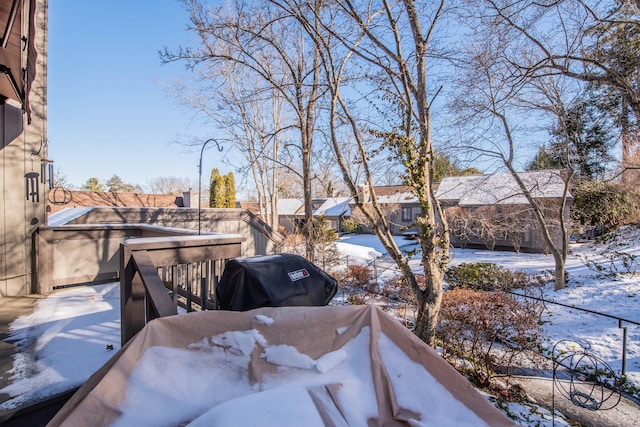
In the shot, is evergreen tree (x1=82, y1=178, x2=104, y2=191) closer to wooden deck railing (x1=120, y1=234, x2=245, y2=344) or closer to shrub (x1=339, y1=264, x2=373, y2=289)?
shrub (x1=339, y1=264, x2=373, y2=289)

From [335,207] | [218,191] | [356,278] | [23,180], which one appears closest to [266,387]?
[23,180]

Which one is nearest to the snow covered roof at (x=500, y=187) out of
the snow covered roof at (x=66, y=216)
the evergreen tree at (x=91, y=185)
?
the snow covered roof at (x=66, y=216)

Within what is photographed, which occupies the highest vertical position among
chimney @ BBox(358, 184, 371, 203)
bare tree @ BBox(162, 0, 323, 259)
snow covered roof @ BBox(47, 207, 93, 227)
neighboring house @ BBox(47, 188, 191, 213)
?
bare tree @ BBox(162, 0, 323, 259)

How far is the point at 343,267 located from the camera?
12820 millimetres

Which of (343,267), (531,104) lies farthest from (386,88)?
(343,267)

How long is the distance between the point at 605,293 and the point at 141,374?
11.7m

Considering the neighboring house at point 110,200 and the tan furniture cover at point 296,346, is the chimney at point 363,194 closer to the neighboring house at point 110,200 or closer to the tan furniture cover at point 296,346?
the tan furniture cover at point 296,346

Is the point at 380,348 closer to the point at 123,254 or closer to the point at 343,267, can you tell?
the point at 123,254

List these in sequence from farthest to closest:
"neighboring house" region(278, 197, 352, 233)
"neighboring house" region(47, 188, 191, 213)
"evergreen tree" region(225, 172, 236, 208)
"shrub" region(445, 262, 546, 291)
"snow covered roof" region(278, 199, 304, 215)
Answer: "snow covered roof" region(278, 199, 304, 215) < "neighboring house" region(278, 197, 352, 233) < "evergreen tree" region(225, 172, 236, 208) < "neighboring house" region(47, 188, 191, 213) < "shrub" region(445, 262, 546, 291)

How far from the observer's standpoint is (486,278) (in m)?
9.86

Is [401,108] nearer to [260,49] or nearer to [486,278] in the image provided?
[260,49]

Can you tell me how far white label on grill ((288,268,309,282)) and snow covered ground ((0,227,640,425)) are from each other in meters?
1.63

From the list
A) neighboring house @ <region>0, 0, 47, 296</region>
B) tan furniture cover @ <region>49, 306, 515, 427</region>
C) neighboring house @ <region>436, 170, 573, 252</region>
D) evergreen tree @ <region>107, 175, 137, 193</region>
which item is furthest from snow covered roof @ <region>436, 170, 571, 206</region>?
evergreen tree @ <region>107, 175, 137, 193</region>

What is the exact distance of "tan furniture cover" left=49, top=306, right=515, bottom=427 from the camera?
47.8 inches
